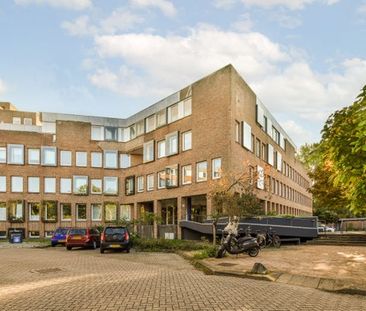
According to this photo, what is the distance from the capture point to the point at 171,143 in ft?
122

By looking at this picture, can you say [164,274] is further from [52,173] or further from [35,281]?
[52,173]

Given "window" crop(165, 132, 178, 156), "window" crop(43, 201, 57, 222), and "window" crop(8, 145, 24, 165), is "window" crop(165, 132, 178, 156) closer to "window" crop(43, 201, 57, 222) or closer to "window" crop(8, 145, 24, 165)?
"window" crop(43, 201, 57, 222)

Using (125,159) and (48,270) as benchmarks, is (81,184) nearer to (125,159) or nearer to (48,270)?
(125,159)

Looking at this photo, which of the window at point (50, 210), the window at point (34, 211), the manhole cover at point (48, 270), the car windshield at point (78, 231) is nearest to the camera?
the manhole cover at point (48, 270)

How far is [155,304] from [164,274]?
4841mm

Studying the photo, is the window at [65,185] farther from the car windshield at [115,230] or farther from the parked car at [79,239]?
the car windshield at [115,230]

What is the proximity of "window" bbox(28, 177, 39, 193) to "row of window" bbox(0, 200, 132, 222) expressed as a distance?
1337mm

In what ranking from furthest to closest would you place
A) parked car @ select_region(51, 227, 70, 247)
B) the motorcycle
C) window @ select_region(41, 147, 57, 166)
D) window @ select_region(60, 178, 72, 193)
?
1. window @ select_region(60, 178, 72, 193)
2. window @ select_region(41, 147, 57, 166)
3. parked car @ select_region(51, 227, 70, 247)
4. the motorcycle

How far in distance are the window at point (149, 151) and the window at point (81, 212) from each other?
1010cm

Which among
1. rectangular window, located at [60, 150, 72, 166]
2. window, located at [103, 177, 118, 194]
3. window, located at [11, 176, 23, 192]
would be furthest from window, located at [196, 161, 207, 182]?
window, located at [11, 176, 23, 192]

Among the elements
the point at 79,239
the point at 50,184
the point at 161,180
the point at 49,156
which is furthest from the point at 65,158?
the point at 79,239

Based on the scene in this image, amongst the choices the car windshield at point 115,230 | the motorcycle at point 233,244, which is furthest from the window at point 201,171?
the motorcycle at point 233,244

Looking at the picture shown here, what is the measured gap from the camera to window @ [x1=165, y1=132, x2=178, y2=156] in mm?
36400

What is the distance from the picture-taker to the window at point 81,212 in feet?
153
